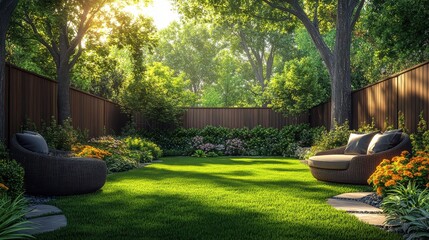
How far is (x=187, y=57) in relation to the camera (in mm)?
46469

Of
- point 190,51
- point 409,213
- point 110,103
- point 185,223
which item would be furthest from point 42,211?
point 190,51

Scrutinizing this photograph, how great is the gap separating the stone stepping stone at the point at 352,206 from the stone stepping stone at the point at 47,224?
3345mm

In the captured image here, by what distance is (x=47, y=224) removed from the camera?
4.34m

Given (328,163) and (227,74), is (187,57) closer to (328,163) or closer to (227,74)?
(227,74)

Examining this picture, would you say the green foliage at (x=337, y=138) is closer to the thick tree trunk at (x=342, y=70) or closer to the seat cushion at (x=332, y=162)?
the thick tree trunk at (x=342, y=70)

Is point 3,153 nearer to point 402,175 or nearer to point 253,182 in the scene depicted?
point 253,182

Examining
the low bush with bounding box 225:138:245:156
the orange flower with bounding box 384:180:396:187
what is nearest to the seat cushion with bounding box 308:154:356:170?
the orange flower with bounding box 384:180:396:187

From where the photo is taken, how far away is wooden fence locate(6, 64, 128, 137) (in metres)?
7.71

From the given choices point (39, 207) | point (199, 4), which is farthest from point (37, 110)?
point (199, 4)

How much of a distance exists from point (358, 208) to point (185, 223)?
2244mm

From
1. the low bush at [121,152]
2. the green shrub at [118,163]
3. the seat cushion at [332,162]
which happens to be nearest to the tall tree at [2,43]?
the low bush at [121,152]

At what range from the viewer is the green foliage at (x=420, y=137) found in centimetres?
732

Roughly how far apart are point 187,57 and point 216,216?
42.5 m

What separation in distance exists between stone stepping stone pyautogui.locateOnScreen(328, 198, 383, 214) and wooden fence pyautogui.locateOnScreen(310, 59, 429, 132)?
2.79 m
